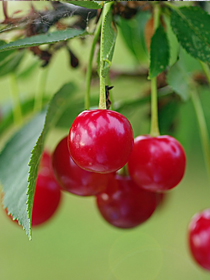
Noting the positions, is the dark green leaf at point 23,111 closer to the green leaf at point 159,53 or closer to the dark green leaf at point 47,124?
the dark green leaf at point 47,124

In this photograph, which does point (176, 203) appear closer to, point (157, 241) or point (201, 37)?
point (157, 241)

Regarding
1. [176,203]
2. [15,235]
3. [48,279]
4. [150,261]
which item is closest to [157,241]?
[176,203]

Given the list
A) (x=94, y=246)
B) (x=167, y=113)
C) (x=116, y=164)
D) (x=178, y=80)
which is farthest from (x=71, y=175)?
(x=94, y=246)

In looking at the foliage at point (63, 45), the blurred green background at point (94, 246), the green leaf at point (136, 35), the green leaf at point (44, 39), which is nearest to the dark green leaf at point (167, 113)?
the green leaf at point (136, 35)

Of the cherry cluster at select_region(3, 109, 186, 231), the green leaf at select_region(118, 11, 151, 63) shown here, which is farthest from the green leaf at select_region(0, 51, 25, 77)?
the green leaf at select_region(118, 11, 151, 63)

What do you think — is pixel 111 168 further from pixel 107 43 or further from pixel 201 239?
pixel 201 239

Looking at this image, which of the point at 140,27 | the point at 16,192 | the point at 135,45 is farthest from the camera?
the point at 135,45
